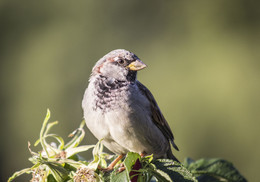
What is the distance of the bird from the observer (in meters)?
2.22

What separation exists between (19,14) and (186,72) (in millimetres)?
5448

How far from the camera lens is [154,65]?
30.9 ft

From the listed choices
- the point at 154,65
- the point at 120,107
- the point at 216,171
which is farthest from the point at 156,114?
the point at 154,65

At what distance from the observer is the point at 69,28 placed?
11.2 metres

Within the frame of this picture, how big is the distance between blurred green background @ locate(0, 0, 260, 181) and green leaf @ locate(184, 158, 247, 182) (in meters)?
5.99

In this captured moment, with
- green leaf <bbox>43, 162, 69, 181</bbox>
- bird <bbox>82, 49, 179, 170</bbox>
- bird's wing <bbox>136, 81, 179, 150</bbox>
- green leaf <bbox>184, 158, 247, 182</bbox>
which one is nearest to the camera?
green leaf <bbox>43, 162, 69, 181</bbox>

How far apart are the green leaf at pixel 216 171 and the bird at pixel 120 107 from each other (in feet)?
1.50

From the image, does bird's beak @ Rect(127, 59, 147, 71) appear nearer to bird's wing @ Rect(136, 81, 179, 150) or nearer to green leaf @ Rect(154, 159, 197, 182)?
bird's wing @ Rect(136, 81, 179, 150)

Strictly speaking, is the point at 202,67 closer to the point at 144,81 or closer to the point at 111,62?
the point at 144,81

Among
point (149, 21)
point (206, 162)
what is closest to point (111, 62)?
point (206, 162)

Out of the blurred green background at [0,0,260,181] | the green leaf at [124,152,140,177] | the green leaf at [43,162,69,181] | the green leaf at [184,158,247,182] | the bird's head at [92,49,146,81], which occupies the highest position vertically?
the bird's head at [92,49,146,81]

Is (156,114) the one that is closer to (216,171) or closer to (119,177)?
(216,171)

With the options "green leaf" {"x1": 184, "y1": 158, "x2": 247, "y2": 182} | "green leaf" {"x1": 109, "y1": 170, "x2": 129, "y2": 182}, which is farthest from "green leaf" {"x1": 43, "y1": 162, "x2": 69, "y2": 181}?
"green leaf" {"x1": 184, "y1": 158, "x2": 247, "y2": 182}

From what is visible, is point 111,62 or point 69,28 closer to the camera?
point 111,62
